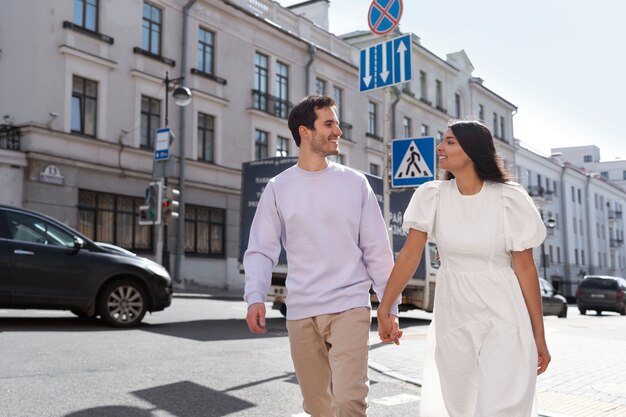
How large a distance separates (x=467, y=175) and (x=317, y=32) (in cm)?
3144

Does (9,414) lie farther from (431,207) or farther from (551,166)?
(551,166)

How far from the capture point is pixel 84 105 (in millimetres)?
21688

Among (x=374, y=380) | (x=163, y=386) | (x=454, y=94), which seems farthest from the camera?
(x=454, y=94)

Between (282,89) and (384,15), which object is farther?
(282,89)

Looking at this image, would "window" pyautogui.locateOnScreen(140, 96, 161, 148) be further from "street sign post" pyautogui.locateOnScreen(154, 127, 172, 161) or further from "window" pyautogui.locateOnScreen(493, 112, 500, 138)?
"window" pyautogui.locateOnScreen(493, 112, 500, 138)

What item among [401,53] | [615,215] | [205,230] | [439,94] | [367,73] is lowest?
[205,230]

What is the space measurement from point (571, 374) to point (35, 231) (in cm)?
708

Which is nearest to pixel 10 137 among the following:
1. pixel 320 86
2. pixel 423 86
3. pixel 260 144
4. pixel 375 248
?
pixel 260 144

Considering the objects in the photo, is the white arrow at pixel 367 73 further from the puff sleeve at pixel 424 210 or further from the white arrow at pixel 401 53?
the puff sleeve at pixel 424 210

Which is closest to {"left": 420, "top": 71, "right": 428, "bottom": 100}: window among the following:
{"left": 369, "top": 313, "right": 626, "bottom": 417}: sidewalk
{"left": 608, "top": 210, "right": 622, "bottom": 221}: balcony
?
{"left": 369, "top": 313, "right": 626, "bottom": 417}: sidewalk

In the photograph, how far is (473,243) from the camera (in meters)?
2.99

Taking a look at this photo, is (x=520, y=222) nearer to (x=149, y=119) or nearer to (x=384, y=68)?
(x=384, y=68)

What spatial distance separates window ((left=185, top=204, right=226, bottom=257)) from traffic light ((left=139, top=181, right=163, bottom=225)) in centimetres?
609

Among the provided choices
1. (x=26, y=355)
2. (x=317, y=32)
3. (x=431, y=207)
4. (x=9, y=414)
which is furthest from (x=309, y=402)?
(x=317, y=32)
